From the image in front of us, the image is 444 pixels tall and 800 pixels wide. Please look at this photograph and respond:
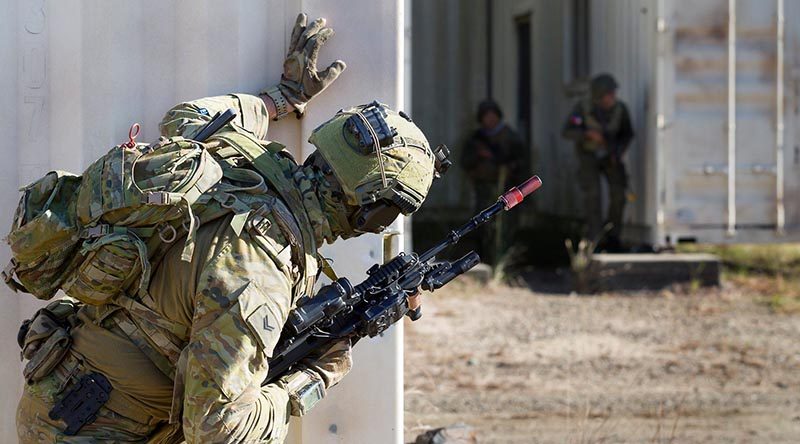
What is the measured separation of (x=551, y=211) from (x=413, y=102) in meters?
2.11

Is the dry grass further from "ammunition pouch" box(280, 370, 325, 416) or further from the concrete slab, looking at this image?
"ammunition pouch" box(280, 370, 325, 416)

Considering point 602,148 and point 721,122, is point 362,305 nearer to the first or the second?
point 721,122

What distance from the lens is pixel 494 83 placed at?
505 inches

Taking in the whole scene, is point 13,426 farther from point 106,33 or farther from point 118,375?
point 106,33

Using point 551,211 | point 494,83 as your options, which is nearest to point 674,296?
point 551,211

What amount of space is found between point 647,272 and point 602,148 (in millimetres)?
1819

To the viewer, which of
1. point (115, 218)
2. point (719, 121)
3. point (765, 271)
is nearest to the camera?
point (115, 218)

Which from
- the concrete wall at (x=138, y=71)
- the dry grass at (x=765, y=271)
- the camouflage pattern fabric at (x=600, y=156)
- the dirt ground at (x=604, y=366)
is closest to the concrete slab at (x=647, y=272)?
the dirt ground at (x=604, y=366)

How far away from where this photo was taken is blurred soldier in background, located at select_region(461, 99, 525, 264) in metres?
9.98

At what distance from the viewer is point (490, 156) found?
10.0 meters

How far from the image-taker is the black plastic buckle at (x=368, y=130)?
2.51 metres

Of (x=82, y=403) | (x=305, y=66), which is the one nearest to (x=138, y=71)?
(x=305, y=66)

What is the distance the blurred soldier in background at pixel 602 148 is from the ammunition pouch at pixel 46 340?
22.3 ft

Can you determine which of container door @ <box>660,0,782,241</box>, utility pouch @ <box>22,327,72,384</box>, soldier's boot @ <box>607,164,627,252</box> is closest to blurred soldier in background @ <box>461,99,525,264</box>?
soldier's boot @ <box>607,164,627,252</box>
